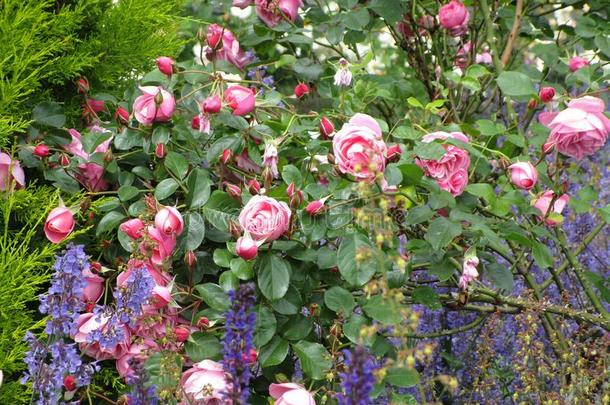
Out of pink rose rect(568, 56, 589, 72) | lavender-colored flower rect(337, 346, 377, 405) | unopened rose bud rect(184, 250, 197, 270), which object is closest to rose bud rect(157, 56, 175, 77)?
unopened rose bud rect(184, 250, 197, 270)

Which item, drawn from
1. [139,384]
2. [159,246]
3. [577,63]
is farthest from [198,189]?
[577,63]

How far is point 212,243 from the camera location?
211cm

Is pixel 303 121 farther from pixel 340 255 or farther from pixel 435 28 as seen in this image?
pixel 435 28

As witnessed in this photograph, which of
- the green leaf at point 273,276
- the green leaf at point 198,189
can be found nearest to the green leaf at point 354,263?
the green leaf at point 273,276

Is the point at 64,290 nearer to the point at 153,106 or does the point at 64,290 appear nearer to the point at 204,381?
the point at 204,381

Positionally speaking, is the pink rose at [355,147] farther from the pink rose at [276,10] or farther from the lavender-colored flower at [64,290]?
the pink rose at [276,10]

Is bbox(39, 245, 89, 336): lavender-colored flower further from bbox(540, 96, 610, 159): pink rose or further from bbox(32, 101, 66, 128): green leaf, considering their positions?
bbox(540, 96, 610, 159): pink rose

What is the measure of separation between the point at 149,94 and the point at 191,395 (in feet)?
2.37

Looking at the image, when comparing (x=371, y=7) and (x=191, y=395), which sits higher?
(x=371, y=7)

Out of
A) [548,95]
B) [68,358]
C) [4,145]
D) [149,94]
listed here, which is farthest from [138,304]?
[548,95]

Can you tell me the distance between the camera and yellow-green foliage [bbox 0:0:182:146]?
2.08 m

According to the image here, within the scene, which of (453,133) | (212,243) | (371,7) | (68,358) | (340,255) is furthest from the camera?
(371,7)

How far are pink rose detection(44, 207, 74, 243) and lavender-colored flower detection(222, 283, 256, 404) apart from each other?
2.36ft

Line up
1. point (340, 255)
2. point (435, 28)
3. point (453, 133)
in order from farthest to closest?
point (435, 28), point (453, 133), point (340, 255)
